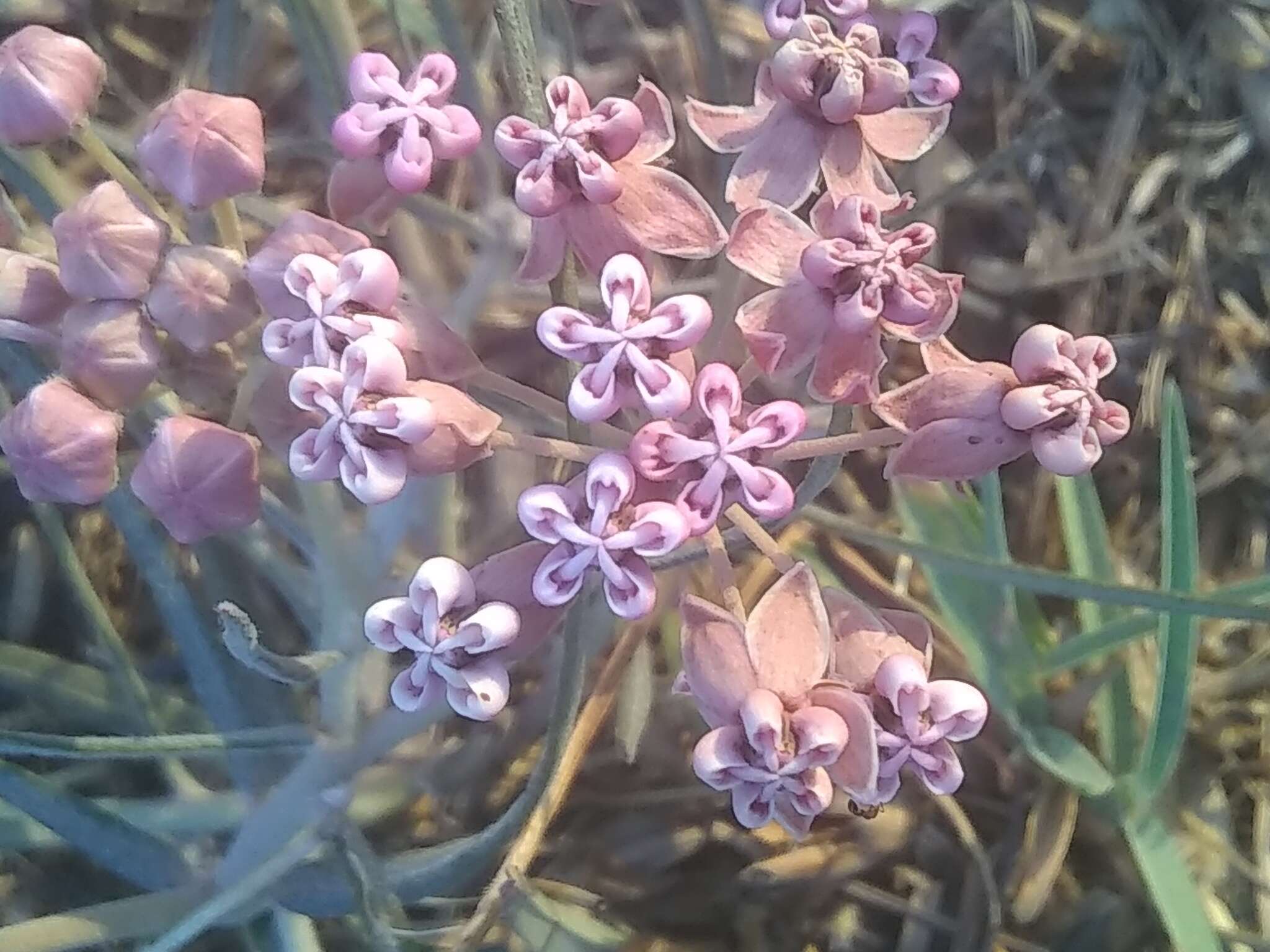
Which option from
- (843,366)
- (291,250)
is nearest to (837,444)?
(843,366)

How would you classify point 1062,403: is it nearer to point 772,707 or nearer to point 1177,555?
point 772,707

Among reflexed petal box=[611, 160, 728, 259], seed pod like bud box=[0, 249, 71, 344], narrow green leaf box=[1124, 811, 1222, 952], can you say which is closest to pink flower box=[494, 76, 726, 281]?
reflexed petal box=[611, 160, 728, 259]

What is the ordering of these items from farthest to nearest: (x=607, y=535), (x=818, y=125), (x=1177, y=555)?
(x=1177, y=555) → (x=818, y=125) → (x=607, y=535)

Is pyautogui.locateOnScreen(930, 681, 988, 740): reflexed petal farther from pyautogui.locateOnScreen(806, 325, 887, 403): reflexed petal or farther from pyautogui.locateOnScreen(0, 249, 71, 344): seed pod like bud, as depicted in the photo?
pyautogui.locateOnScreen(0, 249, 71, 344): seed pod like bud

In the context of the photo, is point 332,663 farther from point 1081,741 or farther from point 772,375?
point 1081,741

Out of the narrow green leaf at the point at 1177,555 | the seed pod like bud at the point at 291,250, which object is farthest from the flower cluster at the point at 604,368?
the narrow green leaf at the point at 1177,555

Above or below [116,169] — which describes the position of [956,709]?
below

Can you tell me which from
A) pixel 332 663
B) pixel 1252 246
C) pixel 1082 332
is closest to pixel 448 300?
pixel 332 663
